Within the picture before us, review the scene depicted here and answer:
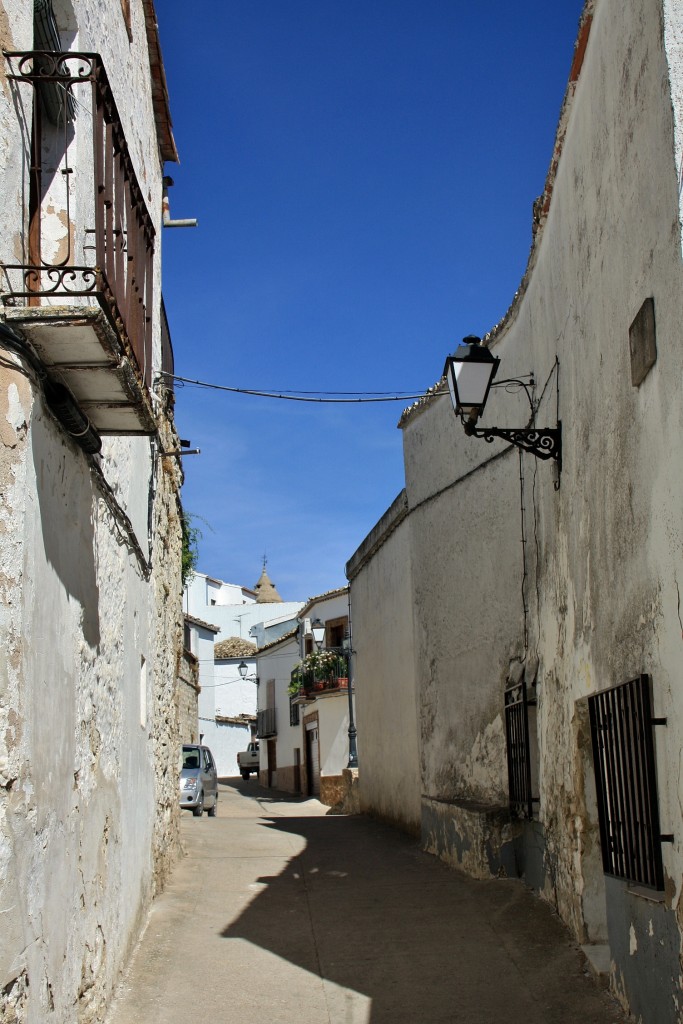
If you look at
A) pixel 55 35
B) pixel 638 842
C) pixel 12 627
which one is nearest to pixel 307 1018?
pixel 638 842

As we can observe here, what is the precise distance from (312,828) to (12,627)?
1194 cm

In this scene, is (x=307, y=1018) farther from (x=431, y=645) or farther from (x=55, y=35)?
(x=431, y=645)

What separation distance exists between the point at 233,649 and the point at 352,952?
4511cm

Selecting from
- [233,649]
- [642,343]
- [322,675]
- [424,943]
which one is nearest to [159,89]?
[642,343]

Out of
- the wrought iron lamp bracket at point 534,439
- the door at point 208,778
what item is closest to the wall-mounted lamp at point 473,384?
the wrought iron lamp bracket at point 534,439

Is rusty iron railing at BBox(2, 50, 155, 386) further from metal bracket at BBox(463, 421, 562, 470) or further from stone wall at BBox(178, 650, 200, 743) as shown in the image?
stone wall at BBox(178, 650, 200, 743)

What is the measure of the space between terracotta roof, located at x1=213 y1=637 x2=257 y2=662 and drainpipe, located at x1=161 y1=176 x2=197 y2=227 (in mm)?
39170

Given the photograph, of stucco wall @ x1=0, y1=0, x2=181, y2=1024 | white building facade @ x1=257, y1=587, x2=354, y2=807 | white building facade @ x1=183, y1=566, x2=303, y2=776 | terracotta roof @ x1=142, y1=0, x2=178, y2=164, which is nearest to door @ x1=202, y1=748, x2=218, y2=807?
white building facade @ x1=257, y1=587, x2=354, y2=807

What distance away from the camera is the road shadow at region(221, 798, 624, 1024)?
6004 mm

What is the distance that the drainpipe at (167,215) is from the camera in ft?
35.7

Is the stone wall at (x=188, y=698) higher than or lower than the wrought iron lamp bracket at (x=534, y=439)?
lower

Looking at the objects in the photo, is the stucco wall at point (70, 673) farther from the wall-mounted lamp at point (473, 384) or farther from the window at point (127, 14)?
the wall-mounted lamp at point (473, 384)

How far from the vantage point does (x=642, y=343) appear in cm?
503

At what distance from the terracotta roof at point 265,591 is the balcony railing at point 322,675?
37.6 m
